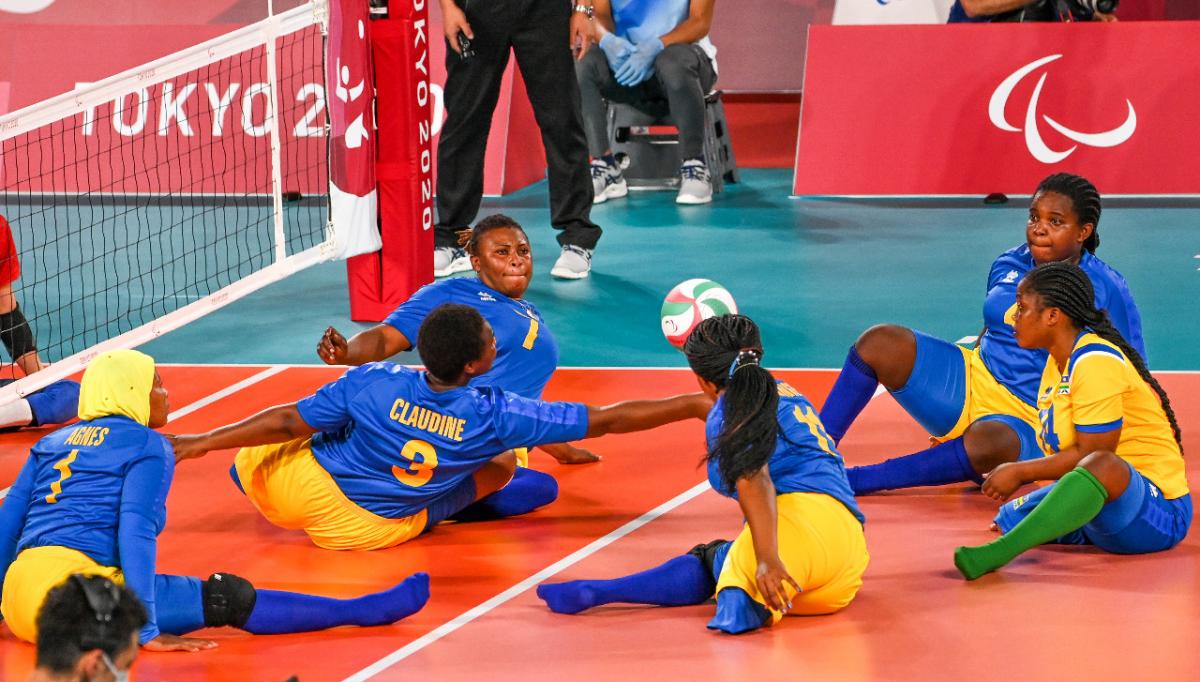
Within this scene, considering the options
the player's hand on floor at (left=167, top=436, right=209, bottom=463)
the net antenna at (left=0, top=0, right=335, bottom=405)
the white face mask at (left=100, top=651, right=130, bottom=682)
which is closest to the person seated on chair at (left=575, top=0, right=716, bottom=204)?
the net antenna at (left=0, top=0, right=335, bottom=405)

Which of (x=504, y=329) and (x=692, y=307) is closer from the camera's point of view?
(x=504, y=329)

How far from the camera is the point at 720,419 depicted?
202 inches

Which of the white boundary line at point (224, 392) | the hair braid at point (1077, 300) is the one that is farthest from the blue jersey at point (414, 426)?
the white boundary line at point (224, 392)

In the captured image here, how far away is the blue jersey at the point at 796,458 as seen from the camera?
516 centimetres

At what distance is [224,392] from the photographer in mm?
8344

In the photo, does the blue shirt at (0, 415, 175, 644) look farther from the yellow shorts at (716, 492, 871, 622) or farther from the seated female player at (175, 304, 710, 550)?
the yellow shorts at (716, 492, 871, 622)

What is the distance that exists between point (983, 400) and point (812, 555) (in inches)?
69.6

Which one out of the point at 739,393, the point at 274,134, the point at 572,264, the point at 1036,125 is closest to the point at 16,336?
the point at 274,134

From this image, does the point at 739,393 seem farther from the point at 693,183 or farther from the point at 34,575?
the point at 693,183

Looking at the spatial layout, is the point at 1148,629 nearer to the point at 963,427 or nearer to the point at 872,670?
the point at 872,670

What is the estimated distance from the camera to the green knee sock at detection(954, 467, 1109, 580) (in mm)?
5344

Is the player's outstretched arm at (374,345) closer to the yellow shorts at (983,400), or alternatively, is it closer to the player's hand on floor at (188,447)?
the player's hand on floor at (188,447)

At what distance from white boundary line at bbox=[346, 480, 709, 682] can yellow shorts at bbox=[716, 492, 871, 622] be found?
79 centimetres

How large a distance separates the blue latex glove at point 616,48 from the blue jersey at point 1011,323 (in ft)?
24.8
